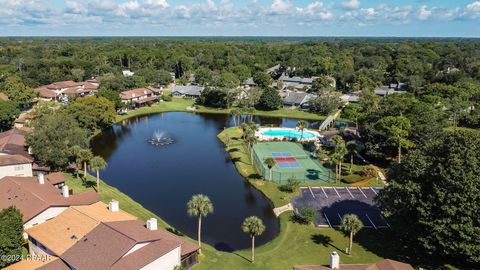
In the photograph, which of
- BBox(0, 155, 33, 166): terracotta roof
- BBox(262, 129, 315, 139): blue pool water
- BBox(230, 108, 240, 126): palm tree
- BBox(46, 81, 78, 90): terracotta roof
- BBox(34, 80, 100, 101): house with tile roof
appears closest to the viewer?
BBox(0, 155, 33, 166): terracotta roof

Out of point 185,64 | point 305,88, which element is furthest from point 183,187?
point 185,64

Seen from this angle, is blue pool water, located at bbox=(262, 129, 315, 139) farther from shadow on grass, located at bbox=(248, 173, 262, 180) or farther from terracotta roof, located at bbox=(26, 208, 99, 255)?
terracotta roof, located at bbox=(26, 208, 99, 255)

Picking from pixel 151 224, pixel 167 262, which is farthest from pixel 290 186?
pixel 167 262

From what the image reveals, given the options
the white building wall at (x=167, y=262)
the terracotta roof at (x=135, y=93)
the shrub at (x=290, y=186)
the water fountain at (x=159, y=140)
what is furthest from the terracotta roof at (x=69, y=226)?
the terracotta roof at (x=135, y=93)

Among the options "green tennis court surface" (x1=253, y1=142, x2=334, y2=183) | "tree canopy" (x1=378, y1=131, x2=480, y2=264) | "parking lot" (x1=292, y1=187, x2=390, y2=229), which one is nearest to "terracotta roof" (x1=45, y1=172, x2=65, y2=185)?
"green tennis court surface" (x1=253, y1=142, x2=334, y2=183)

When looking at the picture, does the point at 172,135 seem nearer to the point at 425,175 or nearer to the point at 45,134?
the point at 45,134

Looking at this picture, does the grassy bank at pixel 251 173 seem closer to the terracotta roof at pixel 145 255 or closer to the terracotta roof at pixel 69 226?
the terracotta roof at pixel 145 255
